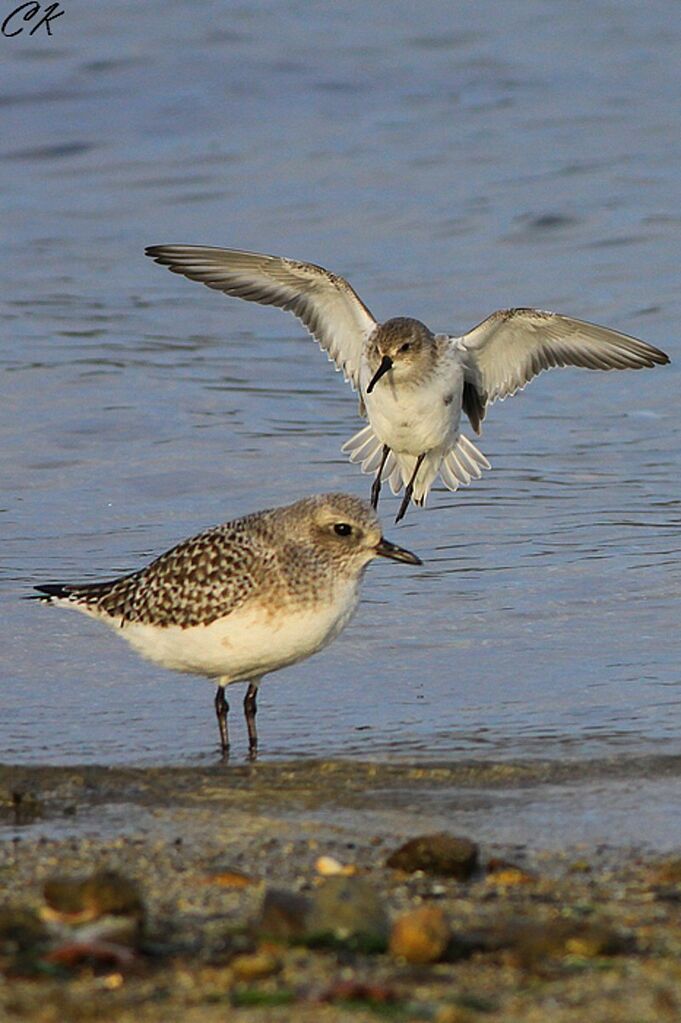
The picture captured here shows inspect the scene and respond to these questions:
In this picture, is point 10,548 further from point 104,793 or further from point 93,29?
point 93,29

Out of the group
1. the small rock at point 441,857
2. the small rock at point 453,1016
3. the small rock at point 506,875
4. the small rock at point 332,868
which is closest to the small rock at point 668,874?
the small rock at point 506,875

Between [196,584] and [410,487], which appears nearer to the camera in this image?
[196,584]

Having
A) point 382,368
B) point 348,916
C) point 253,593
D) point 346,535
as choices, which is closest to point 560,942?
point 348,916

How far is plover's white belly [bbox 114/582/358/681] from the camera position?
20.7 ft

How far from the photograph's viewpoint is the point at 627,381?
1213 centimetres

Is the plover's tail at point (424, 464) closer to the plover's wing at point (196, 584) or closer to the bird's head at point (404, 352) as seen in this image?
the bird's head at point (404, 352)

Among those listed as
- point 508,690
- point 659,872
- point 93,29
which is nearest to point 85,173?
point 93,29

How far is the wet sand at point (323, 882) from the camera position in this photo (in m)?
3.78

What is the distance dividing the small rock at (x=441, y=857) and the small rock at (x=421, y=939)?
2.44 feet

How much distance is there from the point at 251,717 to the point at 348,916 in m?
2.56

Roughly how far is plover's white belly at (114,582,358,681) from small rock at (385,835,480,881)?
156cm

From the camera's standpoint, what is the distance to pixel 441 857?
479cm

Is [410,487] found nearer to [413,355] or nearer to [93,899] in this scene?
[413,355]

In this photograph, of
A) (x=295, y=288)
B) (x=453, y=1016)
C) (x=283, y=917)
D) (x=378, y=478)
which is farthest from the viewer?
(x=295, y=288)
